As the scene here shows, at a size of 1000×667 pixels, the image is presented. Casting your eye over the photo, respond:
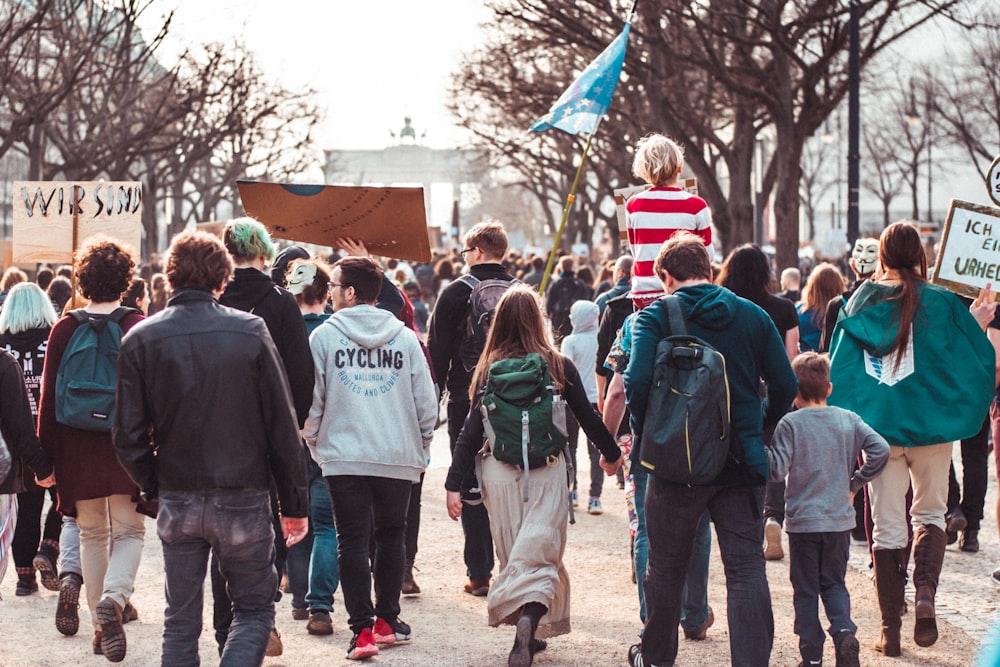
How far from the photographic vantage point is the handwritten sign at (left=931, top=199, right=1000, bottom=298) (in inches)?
277

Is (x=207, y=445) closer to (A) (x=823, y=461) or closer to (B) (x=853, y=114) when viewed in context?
(A) (x=823, y=461)

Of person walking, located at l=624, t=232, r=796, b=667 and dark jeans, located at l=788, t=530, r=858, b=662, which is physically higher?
person walking, located at l=624, t=232, r=796, b=667

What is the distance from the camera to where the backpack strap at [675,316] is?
539cm

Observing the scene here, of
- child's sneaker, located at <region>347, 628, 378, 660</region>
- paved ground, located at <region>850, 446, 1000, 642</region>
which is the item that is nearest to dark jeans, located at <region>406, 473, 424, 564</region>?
child's sneaker, located at <region>347, 628, 378, 660</region>

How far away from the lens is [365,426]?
629 centimetres

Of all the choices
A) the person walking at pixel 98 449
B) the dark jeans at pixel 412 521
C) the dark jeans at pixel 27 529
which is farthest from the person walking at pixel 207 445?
the dark jeans at pixel 27 529

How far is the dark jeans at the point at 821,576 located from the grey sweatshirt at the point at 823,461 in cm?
5

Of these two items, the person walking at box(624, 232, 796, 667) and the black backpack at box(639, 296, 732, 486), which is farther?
the person walking at box(624, 232, 796, 667)

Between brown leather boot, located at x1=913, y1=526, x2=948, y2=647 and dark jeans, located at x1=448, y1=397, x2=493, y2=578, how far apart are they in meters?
2.20

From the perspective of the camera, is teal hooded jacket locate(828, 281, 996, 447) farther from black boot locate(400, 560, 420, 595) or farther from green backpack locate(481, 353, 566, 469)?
black boot locate(400, 560, 420, 595)

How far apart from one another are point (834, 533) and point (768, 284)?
175 cm

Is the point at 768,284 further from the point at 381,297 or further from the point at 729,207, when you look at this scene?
the point at 729,207

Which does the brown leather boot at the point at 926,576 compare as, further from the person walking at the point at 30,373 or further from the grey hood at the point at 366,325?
the person walking at the point at 30,373

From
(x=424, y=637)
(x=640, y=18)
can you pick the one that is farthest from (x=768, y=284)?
(x=640, y=18)
